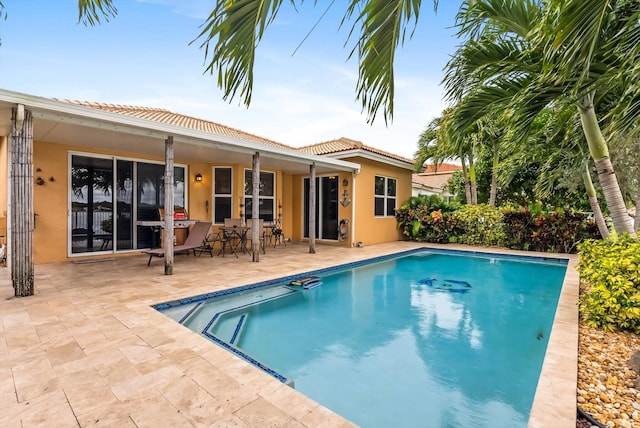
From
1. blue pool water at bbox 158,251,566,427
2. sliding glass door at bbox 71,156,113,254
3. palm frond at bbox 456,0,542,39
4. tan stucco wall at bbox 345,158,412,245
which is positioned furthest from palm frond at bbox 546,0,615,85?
sliding glass door at bbox 71,156,113,254

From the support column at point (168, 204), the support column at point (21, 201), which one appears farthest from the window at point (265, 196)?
the support column at point (21, 201)

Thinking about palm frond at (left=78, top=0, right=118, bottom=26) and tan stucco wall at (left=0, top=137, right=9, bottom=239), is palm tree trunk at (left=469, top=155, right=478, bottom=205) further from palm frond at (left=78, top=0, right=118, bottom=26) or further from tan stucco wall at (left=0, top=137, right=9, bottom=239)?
tan stucco wall at (left=0, top=137, right=9, bottom=239)

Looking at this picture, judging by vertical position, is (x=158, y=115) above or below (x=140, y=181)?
above

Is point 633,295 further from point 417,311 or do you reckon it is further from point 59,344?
point 59,344

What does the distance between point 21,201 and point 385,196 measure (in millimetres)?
11843

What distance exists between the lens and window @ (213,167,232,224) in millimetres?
11141

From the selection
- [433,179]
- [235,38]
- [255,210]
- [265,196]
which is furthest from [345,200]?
[433,179]

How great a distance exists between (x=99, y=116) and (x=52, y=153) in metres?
3.72

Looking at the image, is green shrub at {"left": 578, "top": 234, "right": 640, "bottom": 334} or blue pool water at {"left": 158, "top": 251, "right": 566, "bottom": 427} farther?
green shrub at {"left": 578, "top": 234, "right": 640, "bottom": 334}

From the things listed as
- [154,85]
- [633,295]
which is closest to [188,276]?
[633,295]

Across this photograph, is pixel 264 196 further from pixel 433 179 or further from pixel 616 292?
pixel 433 179

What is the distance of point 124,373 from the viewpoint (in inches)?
111

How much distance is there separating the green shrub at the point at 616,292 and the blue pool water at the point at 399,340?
768 mm

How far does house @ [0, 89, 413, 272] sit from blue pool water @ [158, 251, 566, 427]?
11.6 ft
